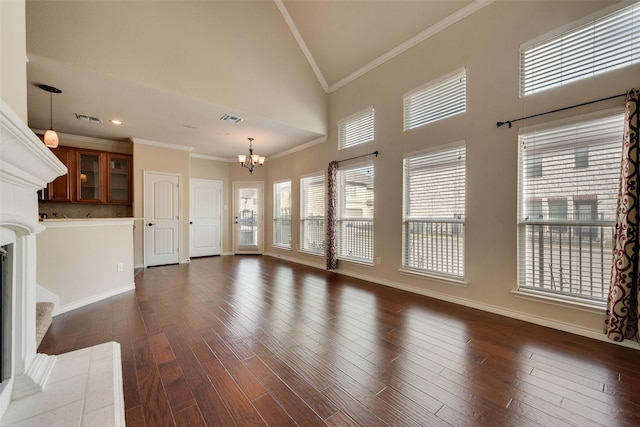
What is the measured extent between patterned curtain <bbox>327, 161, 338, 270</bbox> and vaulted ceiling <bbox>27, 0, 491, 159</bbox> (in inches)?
37.3

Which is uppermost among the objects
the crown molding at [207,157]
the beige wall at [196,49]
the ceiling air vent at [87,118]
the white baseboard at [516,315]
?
the beige wall at [196,49]

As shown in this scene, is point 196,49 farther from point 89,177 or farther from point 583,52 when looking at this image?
point 583,52

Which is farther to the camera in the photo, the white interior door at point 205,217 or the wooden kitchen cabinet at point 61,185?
the white interior door at point 205,217

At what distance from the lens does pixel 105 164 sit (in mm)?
5469

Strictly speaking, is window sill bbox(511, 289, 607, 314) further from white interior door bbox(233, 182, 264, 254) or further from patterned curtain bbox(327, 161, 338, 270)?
white interior door bbox(233, 182, 264, 254)

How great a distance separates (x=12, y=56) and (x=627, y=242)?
14.8 ft

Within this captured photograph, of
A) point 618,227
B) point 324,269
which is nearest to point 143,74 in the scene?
point 324,269

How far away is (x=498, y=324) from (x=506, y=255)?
79 cm

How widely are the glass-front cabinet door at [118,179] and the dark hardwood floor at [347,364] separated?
297cm

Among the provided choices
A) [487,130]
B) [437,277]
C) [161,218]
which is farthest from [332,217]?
[161,218]

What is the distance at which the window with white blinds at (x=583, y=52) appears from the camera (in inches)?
93.8

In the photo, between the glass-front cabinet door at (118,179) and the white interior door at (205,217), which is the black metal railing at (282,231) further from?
the glass-front cabinet door at (118,179)

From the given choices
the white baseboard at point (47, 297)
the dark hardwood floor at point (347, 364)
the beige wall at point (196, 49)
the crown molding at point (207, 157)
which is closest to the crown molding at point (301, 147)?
the beige wall at point (196, 49)

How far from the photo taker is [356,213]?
16.6 feet
